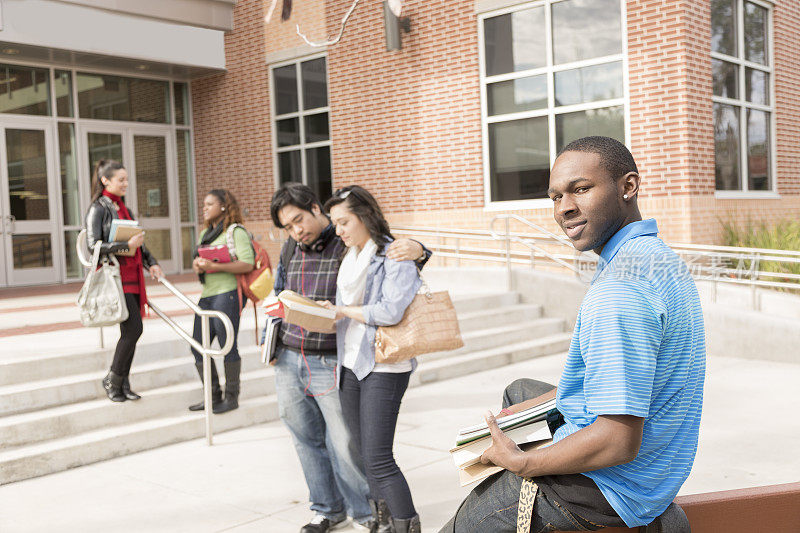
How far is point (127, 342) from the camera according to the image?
19.3 feet

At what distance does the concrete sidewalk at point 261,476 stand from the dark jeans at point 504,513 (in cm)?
236

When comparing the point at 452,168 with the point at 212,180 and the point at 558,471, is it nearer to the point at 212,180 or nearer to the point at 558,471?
the point at 212,180

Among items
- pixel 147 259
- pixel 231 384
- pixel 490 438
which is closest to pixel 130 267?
pixel 147 259

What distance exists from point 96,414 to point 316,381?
2.68 meters

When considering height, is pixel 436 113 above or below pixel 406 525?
above

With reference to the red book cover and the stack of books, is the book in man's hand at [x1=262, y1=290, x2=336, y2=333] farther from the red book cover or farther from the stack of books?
the stack of books

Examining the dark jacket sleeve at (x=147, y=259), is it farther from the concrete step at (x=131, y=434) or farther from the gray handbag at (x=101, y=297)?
the concrete step at (x=131, y=434)

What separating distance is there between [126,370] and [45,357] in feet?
2.42

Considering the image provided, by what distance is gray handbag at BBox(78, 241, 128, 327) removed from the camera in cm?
569

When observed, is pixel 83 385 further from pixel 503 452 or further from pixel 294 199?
pixel 503 452

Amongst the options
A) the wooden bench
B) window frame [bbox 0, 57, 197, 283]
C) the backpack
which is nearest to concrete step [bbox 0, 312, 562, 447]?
the backpack

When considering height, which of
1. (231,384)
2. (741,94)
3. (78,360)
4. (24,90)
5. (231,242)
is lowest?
(231,384)

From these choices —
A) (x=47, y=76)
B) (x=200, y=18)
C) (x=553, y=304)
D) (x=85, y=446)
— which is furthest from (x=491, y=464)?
(x=47, y=76)

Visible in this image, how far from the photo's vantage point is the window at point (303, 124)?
47.2ft
